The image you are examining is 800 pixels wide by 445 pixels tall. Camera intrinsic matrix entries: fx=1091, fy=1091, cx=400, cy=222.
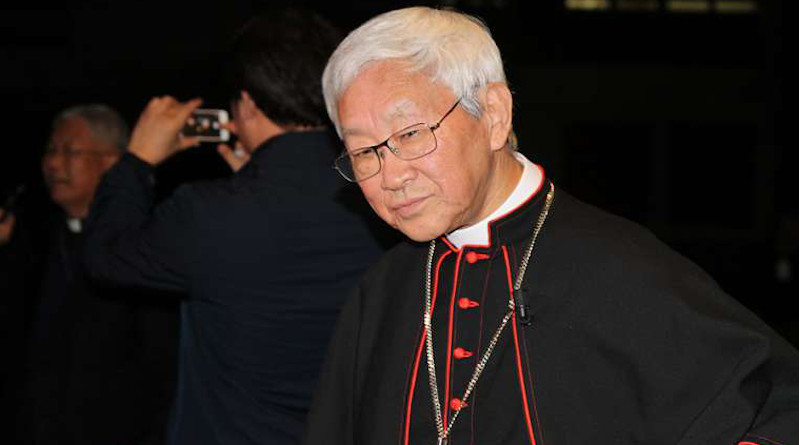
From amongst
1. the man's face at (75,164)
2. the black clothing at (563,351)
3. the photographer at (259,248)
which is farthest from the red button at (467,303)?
the man's face at (75,164)

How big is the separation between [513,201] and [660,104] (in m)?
13.4

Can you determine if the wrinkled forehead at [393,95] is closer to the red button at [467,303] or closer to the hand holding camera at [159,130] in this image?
the red button at [467,303]

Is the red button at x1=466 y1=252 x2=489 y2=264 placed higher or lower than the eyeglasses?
lower

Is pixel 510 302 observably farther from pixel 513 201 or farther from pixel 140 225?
pixel 140 225

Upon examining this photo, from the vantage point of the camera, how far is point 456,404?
79.9 inches

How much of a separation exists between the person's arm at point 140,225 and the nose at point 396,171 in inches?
33.4

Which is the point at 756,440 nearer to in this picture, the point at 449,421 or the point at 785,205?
the point at 449,421

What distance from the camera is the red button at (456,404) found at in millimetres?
2018

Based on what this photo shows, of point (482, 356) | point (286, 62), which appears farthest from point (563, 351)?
point (286, 62)

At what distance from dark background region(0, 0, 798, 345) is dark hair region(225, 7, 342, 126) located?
9.73 meters

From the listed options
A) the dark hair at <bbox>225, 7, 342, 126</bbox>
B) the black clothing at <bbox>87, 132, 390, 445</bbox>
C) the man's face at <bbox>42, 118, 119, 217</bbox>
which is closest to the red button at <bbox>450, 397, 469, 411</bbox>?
the black clothing at <bbox>87, 132, 390, 445</bbox>

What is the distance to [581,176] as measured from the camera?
15.8 m

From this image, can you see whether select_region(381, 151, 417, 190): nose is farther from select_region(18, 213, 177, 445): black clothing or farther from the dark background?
the dark background

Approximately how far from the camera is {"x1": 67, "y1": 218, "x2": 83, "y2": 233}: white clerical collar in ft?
12.0
